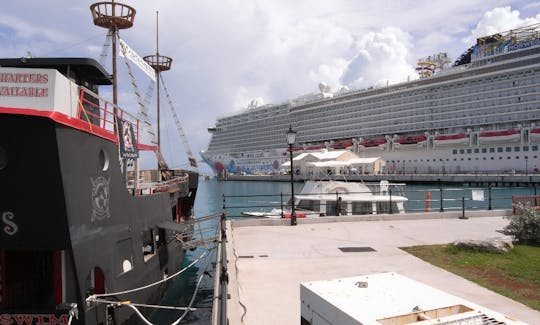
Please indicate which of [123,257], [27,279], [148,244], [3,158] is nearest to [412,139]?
[148,244]

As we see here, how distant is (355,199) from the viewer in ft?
70.6

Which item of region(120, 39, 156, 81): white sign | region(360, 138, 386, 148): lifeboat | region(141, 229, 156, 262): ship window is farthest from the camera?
region(360, 138, 386, 148): lifeboat

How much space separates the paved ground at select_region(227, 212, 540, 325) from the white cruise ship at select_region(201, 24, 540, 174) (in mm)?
63747

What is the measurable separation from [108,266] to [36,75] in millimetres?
3108

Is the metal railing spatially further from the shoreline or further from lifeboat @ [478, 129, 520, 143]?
lifeboat @ [478, 129, 520, 143]

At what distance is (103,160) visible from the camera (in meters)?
7.23

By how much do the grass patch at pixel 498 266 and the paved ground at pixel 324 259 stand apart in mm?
255

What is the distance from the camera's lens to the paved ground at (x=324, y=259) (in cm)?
651

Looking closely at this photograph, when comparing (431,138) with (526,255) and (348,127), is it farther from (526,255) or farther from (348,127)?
(526,255)

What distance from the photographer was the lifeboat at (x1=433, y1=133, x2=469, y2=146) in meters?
76.2

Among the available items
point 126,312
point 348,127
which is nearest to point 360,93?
point 348,127

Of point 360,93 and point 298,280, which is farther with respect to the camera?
point 360,93

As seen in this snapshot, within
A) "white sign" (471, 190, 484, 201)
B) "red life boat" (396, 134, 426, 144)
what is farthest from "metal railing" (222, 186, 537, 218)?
"red life boat" (396, 134, 426, 144)

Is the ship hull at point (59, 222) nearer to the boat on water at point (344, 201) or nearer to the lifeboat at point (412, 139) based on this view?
the boat on water at point (344, 201)
